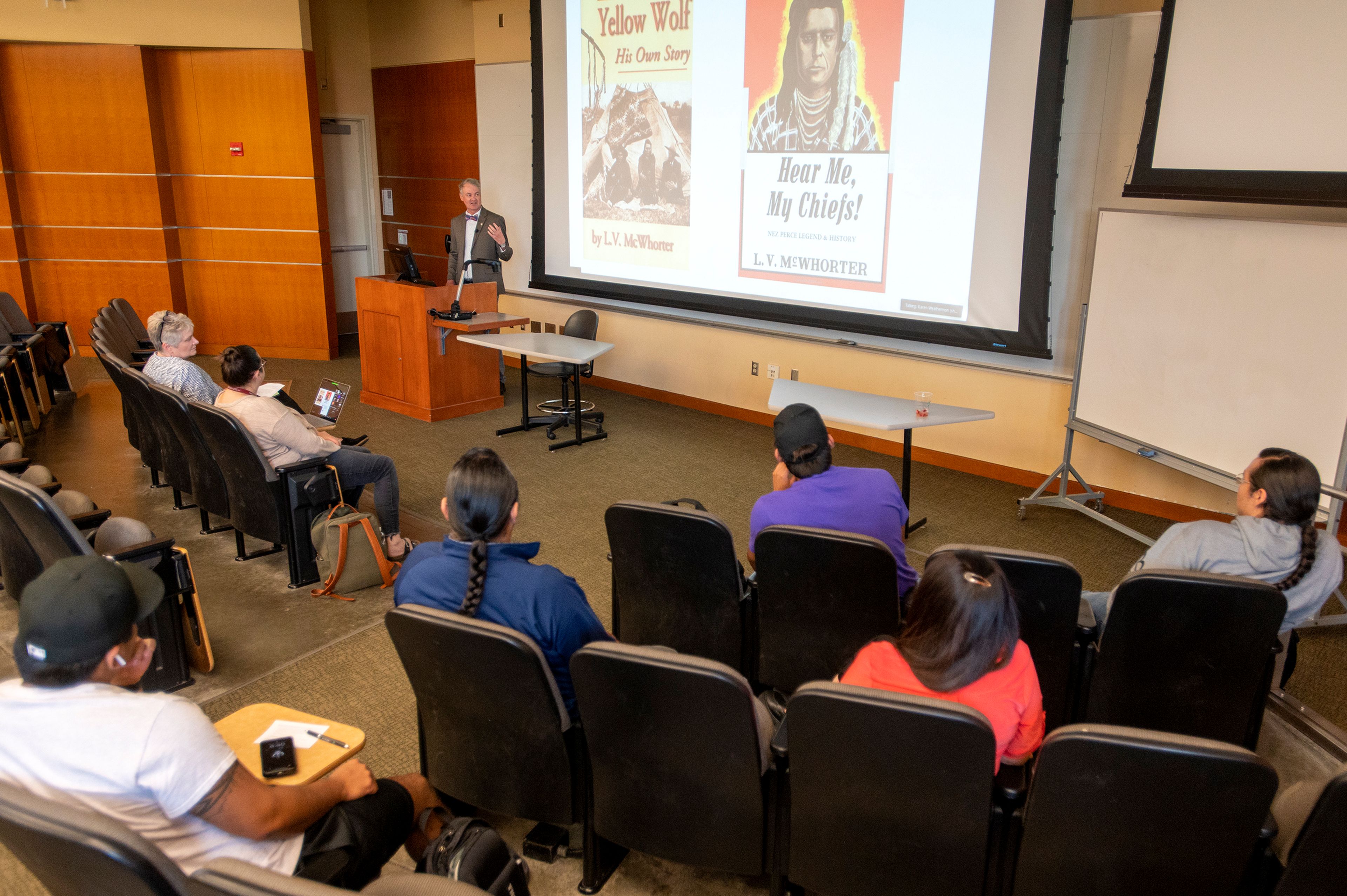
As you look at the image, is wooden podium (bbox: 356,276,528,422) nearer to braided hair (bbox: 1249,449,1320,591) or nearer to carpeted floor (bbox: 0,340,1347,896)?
carpeted floor (bbox: 0,340,1347,896)

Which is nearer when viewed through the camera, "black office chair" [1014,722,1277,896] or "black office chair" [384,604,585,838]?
"black office chair" [1014,722,1277,896]

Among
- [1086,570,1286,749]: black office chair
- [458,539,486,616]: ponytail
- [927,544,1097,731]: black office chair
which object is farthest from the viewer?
[927,544,1097,731]: black office chair

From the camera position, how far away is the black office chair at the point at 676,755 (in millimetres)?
1720

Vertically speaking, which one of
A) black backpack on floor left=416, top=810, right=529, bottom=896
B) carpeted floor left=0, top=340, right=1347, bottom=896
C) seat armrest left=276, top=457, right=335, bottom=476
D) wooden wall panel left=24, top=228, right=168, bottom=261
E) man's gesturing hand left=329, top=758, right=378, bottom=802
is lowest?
carpeted floor left=0, top=340, right=1347, bottom=896

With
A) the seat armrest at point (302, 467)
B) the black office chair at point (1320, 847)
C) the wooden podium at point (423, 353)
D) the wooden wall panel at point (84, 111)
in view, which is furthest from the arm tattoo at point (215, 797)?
the wooden wall panel at point (84, 111)

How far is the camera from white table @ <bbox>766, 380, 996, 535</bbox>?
4203 millimetres

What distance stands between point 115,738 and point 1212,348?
14.5 ft

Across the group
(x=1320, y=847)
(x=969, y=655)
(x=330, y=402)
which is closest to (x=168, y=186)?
(x=330, y=402)

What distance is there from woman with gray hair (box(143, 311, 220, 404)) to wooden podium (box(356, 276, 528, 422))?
1.92 metres

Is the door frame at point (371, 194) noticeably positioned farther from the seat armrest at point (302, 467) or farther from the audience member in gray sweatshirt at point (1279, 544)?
the audience member in gray sweatshirt at point (1279, 544)

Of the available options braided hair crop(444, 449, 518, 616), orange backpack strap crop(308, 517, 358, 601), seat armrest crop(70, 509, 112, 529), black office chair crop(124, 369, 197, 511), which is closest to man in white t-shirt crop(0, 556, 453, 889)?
braided hair crop(444, 449, 518, 616)

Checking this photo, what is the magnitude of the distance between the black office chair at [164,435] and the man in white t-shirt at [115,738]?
9.77ft

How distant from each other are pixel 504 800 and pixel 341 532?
2.07 metres

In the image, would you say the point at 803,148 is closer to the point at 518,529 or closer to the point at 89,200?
the point at 518,529
